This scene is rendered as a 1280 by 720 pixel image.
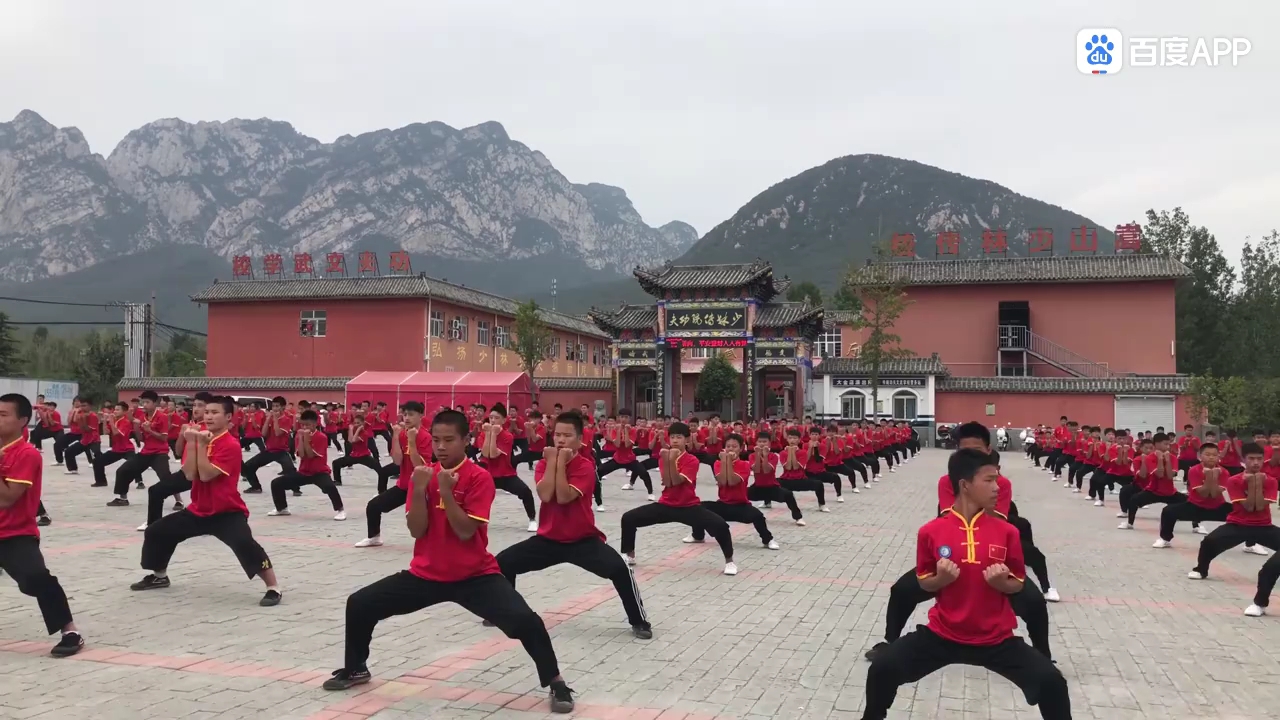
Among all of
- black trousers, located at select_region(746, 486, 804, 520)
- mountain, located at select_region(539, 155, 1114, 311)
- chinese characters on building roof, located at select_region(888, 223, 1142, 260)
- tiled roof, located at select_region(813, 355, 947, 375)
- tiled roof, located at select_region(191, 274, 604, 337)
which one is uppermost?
mountain, located at select_region(539, 155, 1114, 311)

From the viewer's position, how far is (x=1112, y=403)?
3353 centimetres

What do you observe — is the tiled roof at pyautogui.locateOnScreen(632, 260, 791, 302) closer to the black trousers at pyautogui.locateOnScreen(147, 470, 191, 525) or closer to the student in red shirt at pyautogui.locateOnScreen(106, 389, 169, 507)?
the student in red shirt at pyautogui.locateOnScreen(106, 389, 169, 507)

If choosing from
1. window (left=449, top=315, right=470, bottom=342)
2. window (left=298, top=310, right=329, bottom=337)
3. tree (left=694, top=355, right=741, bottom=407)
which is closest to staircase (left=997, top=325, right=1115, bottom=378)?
tree (left=694, top=355, right=741, bottom=407)

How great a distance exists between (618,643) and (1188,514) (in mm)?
7067

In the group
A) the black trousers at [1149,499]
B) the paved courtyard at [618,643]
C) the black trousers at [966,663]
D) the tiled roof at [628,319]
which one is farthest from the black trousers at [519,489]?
the tiled roof at [628,319]

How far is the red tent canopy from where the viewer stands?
3088 cm

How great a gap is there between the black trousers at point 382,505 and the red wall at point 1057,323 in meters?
32.6

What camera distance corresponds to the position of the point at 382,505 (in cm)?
885

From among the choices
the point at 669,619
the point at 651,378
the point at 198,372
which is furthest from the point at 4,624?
the point at 198,372

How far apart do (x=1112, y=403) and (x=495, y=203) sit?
115033 mm

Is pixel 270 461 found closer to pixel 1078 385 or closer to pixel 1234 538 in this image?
pixel 1234 538

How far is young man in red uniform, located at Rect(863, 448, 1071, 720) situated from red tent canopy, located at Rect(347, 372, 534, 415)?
27287 millimetres

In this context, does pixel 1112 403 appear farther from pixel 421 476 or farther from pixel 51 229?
pixel 51 229

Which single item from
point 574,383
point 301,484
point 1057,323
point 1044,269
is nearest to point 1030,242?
point 1044,269
